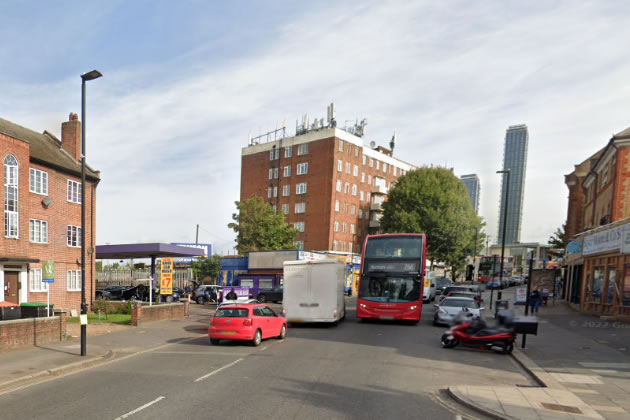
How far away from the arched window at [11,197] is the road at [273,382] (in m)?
12.8

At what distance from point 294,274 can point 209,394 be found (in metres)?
11.2

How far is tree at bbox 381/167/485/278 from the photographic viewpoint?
5200 cm

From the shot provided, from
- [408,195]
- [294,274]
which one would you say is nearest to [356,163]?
[408,195]

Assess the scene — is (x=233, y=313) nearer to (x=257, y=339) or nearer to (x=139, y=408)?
(x=257, y=339)

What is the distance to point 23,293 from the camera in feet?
73.4

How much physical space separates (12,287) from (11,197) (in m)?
4.71

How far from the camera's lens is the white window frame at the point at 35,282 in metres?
22.9

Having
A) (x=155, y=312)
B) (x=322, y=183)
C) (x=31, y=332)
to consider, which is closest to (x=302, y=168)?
(x=322, y=183)

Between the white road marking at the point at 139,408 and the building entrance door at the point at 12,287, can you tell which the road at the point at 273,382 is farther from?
the building entrance door at the point at 12,287

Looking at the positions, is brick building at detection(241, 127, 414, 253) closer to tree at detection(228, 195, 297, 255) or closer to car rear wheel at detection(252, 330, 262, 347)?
tree at detection(228, 195, 297, 255)

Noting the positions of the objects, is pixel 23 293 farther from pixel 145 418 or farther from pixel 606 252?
pixel 606 252

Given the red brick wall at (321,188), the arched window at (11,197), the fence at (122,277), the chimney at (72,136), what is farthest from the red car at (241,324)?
the red brick wall at (321,188)

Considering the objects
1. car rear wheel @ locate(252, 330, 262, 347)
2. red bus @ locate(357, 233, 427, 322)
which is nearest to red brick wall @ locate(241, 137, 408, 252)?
red bus @ locate(357, 233, 427, 322)

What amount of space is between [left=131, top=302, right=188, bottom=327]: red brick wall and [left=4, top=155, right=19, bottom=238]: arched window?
7.86 meters
